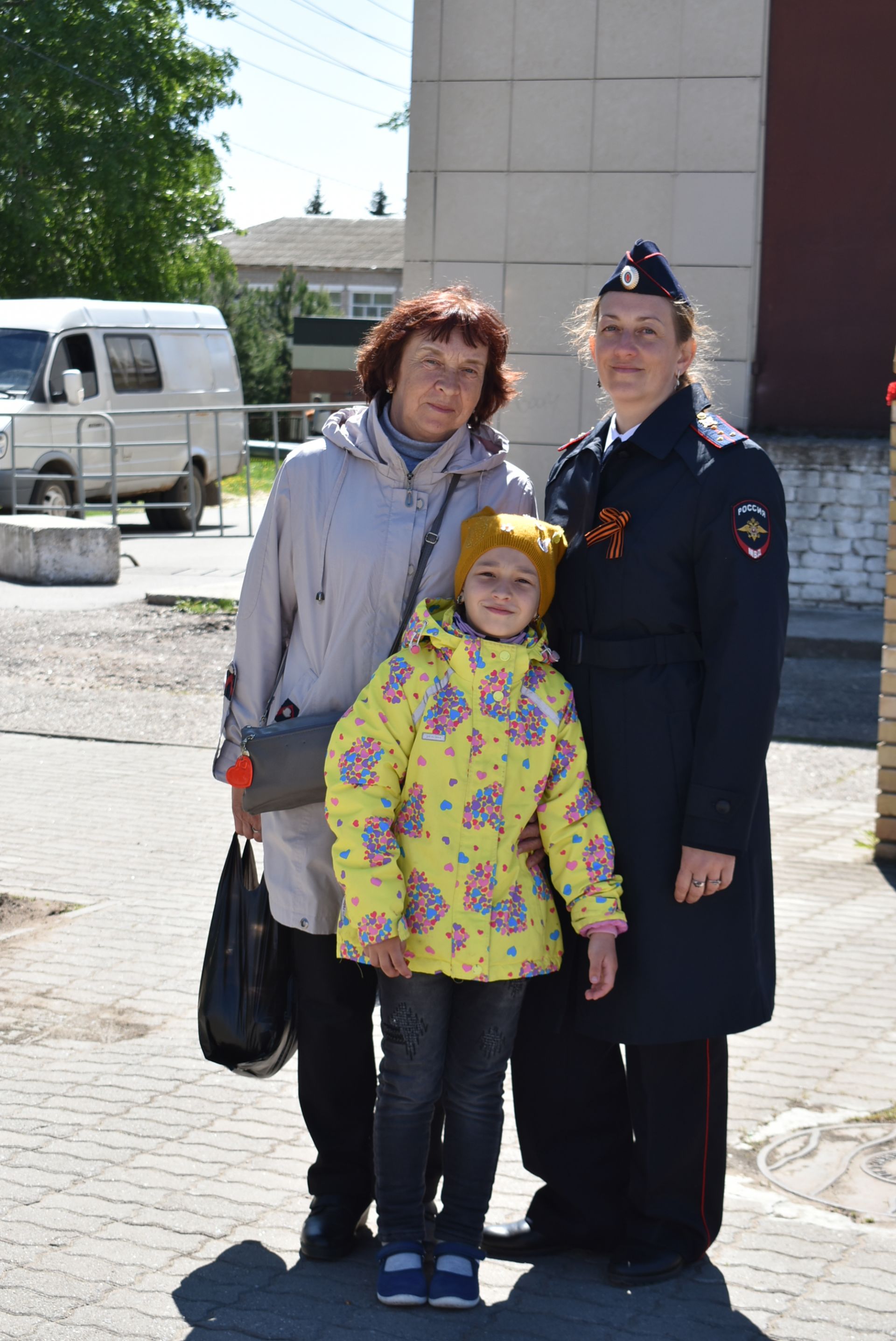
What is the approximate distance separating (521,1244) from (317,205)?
103 m

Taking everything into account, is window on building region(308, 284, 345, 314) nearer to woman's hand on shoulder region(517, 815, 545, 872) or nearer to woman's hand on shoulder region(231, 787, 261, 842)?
woman's hand on shoulder region(231, 787, 261, 842)

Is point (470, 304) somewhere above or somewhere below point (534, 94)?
below

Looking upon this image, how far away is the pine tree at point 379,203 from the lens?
9631 cm

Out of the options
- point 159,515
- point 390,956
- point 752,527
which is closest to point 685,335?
point 752,527

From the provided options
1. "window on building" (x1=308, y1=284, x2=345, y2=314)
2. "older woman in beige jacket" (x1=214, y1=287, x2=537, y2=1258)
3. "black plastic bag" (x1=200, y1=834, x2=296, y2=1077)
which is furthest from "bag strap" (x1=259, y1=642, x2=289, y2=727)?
"window on building" (x1=308, y1=284, x2=345, y2=314)

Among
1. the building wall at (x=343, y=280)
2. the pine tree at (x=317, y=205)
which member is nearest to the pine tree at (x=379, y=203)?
the pine tree at (x=317, y=205)

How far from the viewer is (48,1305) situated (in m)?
2.75

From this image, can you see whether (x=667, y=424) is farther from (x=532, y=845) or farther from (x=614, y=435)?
(x=532, y=845)

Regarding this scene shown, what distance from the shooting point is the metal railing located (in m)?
15.8

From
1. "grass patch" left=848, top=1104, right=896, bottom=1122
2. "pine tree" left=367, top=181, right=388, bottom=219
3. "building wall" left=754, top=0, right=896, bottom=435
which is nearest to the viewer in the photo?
"grass patch" left=848, top=1104, right=896, bottom=1122

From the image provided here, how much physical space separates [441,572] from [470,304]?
21.5 inches

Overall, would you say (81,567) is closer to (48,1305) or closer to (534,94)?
(534,94)

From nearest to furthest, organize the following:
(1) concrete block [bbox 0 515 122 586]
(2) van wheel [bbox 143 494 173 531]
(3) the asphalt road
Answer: (3) the asphalt road < (1) concrete block [bbox 0 515 122 586] < (2) van wheel [bbox 143 494 173 531]

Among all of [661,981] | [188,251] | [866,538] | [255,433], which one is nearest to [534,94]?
[866,538]
